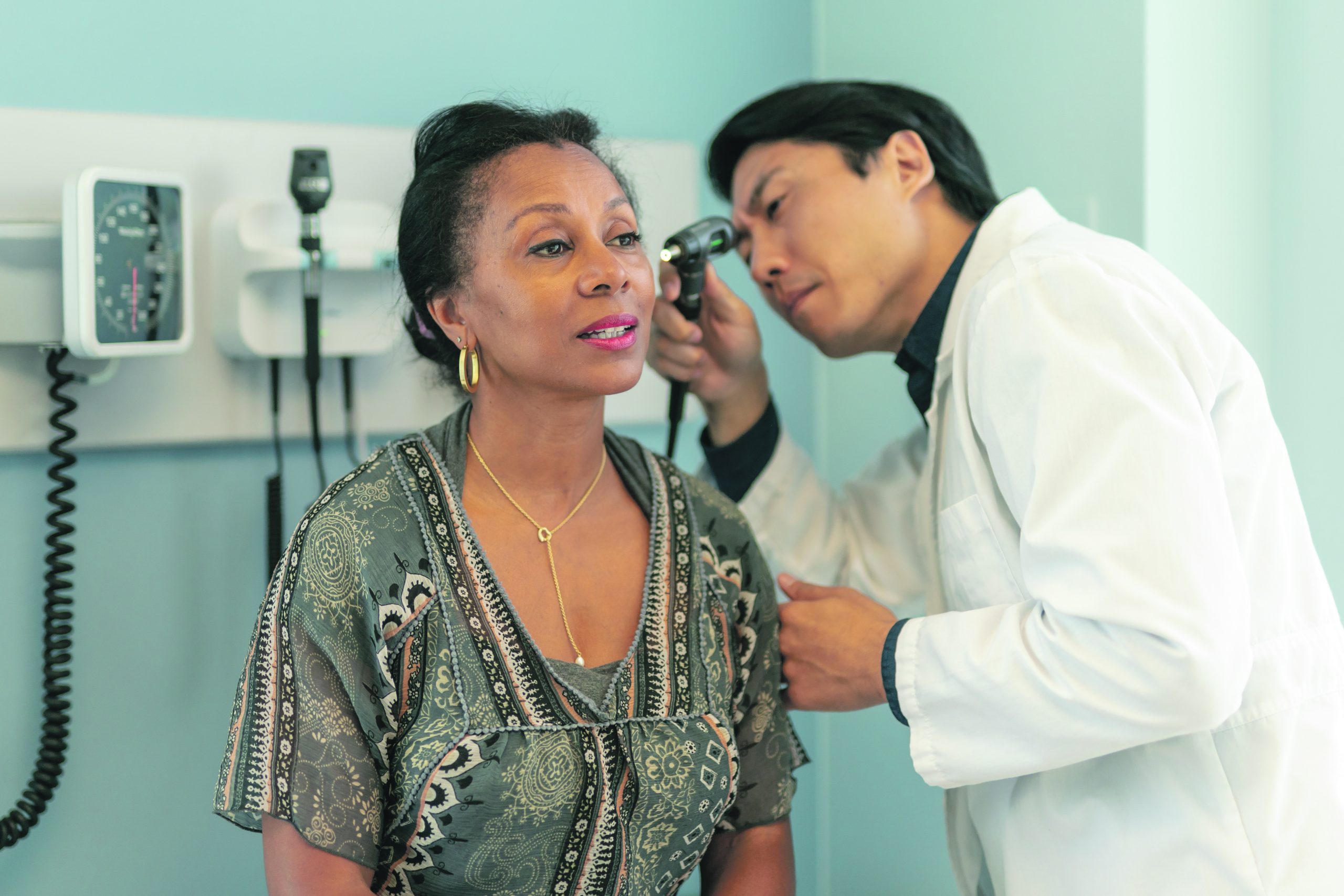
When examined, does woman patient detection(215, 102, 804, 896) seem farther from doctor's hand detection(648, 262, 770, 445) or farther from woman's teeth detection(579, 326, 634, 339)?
doctor's hand detection(648, 262, 770, 445)

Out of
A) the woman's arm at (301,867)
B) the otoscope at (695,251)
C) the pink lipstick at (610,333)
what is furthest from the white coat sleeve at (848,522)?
the woman's arm at (301,867)

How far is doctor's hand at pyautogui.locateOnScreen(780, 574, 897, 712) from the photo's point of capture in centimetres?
120

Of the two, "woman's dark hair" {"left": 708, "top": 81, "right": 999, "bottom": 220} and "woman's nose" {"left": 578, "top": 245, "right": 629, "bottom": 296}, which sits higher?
"woman's dark hair" {"left": 708, "top": 81, "right": 999, "bottom": 220}

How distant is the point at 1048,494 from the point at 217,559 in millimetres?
969

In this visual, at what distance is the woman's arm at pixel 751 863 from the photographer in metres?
1.20

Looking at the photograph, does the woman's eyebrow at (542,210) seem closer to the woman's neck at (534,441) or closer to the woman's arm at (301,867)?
the woman's neck at (534,441)

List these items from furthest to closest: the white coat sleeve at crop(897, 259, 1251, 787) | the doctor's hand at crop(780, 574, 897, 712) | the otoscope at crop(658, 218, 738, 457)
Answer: the otoscope at crop(658, 218, 738, 457), the doctor's hand at crop(780, 574, 897, 712), the white coat sleeve at crop(897, 259, 1251, 787)

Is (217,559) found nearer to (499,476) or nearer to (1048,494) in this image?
(499,476)

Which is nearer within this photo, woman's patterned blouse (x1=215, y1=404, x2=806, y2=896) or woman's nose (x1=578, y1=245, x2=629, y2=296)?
woman's patterned blouse (x1=215, y1=404, x2=806, y2=896)

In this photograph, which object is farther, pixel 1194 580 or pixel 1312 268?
A: pixel 1312 268

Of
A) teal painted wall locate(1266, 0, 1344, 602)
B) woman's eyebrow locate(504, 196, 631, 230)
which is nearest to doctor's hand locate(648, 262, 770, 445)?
woman's eyebrow locate(504, 196, 631, 230)

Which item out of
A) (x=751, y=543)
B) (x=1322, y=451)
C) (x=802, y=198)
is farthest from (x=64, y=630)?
(x=1322, y=451)

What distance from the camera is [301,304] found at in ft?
4.48

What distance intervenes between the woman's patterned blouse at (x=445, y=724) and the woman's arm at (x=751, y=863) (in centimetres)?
7
